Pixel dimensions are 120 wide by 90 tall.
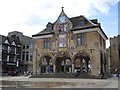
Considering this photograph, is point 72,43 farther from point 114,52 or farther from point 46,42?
point 114,52

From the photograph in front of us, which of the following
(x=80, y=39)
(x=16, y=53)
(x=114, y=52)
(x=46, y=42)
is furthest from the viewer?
(x=16, y=53)

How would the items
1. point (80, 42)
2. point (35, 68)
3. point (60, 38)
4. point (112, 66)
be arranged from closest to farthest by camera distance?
1. point (80, 42)
2. point (60, 38)
3. point (35, 68)
4. point (112, 66)

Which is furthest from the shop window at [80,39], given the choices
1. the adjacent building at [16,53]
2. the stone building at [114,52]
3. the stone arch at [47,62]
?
the adjacent building at [16,53]

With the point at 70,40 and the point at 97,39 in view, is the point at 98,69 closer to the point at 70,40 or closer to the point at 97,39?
the point at 97,39

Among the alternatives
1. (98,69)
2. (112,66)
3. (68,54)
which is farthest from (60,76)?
(112,66)

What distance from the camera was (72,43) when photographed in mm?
33562

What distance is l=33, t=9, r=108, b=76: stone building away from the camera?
102 feet

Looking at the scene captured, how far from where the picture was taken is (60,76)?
3200 centimetres

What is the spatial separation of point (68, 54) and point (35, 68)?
8587 millimetres

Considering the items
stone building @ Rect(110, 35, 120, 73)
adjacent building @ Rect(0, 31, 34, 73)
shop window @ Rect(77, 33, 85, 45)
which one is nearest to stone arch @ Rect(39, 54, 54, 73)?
adjacent building @ Rect(0, 31, 34, 73)

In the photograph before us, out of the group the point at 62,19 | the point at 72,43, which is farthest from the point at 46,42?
the point at 72,43

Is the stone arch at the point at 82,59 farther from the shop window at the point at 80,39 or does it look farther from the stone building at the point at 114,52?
the stone building at the point at 114,52

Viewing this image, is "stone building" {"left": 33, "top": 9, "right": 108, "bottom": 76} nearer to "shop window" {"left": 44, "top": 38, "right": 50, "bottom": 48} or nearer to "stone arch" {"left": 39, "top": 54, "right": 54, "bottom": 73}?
"shop window" {"left": 44, "top": 38, "right": 50, "bottom": 48}

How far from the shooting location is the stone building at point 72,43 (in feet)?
102
